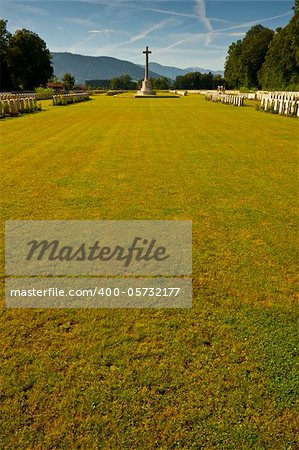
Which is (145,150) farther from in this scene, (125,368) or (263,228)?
(125,368)

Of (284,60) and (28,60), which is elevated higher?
(28,60)

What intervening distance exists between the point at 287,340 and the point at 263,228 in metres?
2.55

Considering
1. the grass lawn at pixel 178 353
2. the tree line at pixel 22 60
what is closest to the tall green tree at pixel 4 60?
the tree line at pixel 22 60

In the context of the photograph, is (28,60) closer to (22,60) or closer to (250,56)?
(22,60)

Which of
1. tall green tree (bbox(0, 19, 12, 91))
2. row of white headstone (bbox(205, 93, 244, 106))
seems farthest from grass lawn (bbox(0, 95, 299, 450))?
tall green tree (bbox(0, 19, 12, 91))

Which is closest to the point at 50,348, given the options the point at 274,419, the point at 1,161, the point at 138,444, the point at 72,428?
the point at 72,428

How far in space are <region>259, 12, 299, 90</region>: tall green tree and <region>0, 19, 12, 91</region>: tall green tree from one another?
187ft

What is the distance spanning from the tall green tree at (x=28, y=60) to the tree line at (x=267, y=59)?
49971 mm

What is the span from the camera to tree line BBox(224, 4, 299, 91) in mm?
59753

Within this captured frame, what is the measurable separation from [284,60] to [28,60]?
182 feet

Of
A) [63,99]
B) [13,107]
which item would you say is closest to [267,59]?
[63,99]

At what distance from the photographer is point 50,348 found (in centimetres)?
299

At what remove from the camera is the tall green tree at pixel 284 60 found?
57469mm

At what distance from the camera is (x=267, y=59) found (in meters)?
71.0
